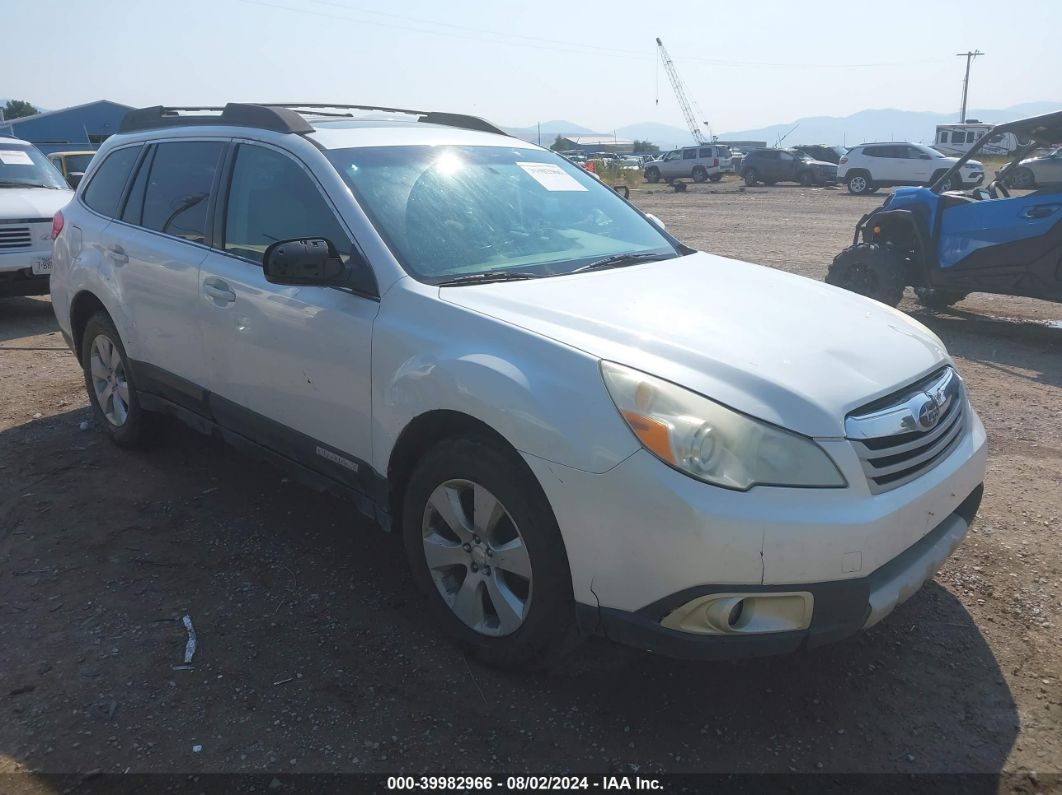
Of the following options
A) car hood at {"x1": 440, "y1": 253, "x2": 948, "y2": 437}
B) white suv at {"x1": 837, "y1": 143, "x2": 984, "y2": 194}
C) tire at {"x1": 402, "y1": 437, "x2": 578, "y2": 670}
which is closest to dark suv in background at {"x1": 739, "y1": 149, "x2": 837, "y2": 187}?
white suv at {"x1": 837, "y1": 143, "x2": 984, "y2": 194}

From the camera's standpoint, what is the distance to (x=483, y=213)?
3.58m

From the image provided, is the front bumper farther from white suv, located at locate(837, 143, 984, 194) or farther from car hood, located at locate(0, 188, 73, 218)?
white suv, located at locate(837, 143, 984, 194)

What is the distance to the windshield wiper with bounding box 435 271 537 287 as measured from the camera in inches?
124

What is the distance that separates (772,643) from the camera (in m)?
2.42

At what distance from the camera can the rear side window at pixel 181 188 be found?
4.11 metres

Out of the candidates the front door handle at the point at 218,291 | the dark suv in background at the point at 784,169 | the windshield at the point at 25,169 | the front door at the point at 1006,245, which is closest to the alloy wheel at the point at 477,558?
the front door handle at the point at 218,291

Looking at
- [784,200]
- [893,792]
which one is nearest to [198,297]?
[893,792]

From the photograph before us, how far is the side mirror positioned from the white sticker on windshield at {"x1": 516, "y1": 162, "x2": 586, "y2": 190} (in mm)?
1119

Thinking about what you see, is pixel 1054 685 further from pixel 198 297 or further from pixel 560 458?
pixel 198 297

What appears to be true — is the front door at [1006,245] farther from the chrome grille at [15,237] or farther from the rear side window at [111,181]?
the chrome grille at [15,237]

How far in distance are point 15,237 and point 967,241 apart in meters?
9.36

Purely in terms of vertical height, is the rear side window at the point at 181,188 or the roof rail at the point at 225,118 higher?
the roof rail at the point at 225,118

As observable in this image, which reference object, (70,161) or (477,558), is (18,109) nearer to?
(70,161)

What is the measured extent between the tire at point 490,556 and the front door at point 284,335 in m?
0.40
